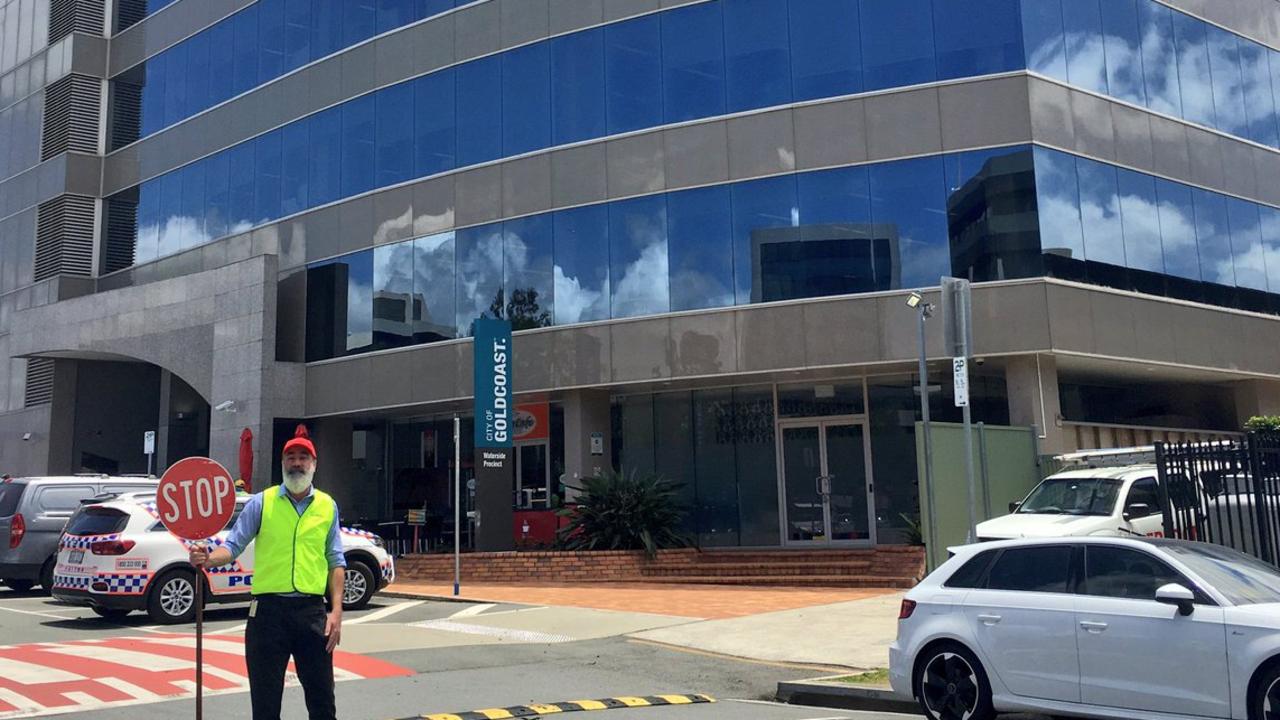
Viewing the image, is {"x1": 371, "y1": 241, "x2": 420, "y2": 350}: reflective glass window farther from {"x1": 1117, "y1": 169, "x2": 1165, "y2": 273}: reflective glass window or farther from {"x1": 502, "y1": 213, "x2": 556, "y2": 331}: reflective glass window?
{"x1": 1117, "y1": 169, "x2": 1165, "y2": 273}: reflective glass window

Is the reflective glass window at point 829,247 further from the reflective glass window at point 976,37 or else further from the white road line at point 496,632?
the white road line at point 496,632

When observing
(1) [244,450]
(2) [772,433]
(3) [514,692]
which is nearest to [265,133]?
(1) [244,450]

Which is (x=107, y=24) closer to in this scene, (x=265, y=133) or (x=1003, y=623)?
(x=265, y=133)

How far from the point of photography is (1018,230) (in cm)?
2089

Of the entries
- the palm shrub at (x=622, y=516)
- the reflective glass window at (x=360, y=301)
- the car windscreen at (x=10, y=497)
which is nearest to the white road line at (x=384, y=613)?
the palm shrub at (x=622, y=516)

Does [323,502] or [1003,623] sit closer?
[323,502]

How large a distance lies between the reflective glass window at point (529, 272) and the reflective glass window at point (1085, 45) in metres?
10.8

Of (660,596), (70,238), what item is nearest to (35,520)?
(660,596)

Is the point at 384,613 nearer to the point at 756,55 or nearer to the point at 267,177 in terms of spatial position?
the point at 756,55

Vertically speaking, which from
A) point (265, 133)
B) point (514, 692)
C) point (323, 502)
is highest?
point (265, 133)

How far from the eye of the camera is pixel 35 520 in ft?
62.0

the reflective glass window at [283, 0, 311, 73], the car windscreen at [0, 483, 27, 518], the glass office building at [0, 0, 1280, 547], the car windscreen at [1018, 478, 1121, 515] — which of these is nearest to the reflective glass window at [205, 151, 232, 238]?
the glass office building at [0, 0, 1280, 547]

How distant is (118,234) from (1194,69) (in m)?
29.5

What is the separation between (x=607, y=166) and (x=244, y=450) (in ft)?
35.0
